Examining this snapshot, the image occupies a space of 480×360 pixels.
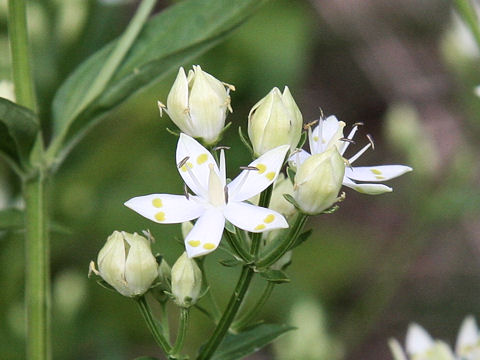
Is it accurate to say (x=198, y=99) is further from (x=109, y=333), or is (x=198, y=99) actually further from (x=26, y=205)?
→ (x=109, y=333)

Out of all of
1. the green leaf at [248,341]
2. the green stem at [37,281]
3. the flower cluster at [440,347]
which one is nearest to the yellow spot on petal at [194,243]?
the green leaf at [248,341]

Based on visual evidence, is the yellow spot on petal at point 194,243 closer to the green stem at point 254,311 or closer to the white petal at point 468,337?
the green stem at point 254,311

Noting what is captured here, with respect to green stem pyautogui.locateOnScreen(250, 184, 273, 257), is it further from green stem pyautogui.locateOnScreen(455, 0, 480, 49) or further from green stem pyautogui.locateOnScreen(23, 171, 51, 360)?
green stem pyautogui.locateOnScreen(455, 0, 480, 49)

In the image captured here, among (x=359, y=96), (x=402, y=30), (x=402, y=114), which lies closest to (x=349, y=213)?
(x=359, y=96)

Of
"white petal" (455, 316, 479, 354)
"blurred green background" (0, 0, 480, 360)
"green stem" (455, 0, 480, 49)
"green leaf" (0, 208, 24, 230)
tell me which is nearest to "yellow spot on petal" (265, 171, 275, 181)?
"green leaf" (0, 208, 24, 230)

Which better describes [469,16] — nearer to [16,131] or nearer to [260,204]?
[260,204]
